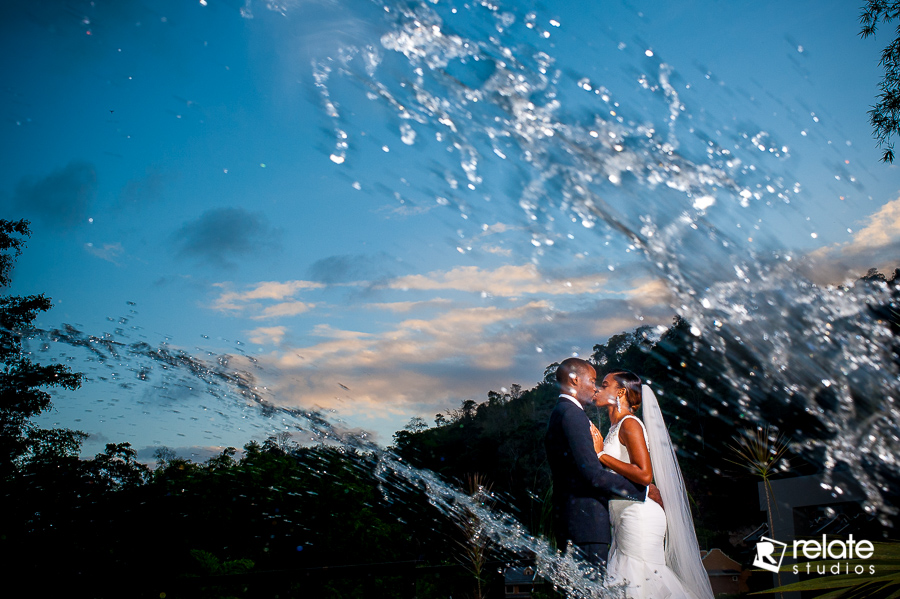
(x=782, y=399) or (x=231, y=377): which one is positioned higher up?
(x=782, y=399)

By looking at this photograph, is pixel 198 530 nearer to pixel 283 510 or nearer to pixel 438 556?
pixel 283 510

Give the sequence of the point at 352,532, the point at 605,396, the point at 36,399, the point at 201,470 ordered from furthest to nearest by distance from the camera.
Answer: the point at 352,532 → the point at 201,470 → the point at 36,399 → the point at 605,396

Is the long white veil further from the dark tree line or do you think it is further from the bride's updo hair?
the dark tree line

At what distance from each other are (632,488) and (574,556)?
1.97 ft

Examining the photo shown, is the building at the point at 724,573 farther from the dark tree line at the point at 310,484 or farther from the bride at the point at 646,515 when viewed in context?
the bride at the point at 646,515

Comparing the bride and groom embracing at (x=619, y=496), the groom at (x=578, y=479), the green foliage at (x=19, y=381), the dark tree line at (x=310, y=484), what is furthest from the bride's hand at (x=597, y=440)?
the green foliage at (x=19, y=381)

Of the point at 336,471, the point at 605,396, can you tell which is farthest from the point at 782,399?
the point at 336,471

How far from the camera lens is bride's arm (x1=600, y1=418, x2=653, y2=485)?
360 cm

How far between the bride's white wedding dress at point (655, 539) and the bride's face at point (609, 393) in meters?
0.17

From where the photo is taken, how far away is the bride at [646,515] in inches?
140

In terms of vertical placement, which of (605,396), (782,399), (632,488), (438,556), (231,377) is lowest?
(438,556)

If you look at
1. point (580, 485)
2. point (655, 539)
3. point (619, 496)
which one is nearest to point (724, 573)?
point (655, 539)

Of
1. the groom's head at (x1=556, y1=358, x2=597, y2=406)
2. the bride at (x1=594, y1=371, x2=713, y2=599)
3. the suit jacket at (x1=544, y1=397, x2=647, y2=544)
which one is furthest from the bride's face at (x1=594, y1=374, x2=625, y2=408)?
the suit jacket at (x1=544, y1=397, x2=647, y2=544)

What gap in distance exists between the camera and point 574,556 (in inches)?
136
